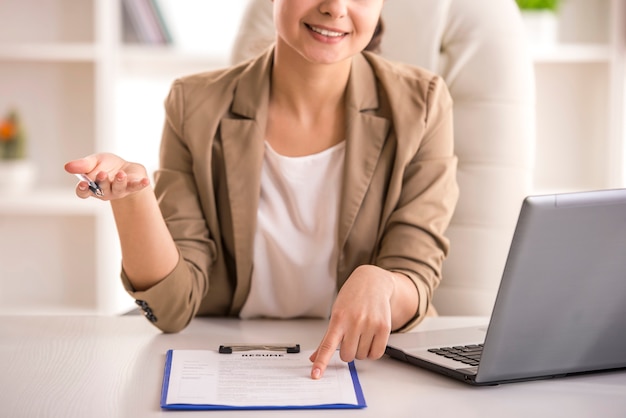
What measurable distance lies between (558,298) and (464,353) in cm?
19

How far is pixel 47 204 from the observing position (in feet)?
9.41

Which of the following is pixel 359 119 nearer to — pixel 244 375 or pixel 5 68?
pixel 244 375

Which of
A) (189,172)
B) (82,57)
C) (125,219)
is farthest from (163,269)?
(82,57)

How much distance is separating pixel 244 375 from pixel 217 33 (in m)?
2.23

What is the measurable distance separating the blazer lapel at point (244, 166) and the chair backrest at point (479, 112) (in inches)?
16.5

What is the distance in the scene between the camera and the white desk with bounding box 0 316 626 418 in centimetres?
89

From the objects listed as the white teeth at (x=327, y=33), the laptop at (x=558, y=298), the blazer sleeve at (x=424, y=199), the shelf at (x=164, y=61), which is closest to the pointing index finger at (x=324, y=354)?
the laptop at (x=558, y=298)

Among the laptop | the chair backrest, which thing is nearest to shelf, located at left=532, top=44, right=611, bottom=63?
the chair backrest

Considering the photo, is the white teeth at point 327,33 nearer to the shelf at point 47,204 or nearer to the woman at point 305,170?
the woman at point 305,170

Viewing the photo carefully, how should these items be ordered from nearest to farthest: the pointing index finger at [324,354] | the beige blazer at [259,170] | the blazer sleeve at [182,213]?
the pointing index finger at [324,354] < the blazer sleeve at [182,213] < the beige blazer at [259,170]

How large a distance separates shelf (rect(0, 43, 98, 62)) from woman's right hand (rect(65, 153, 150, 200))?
1868 millimetres

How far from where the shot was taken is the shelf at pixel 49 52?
2.84 metres

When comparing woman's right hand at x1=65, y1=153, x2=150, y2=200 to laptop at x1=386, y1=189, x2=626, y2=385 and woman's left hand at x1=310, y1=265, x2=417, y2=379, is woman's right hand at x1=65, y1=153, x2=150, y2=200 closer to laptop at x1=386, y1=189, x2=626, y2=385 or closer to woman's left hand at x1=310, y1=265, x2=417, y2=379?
woman's left hand at x1=310, y1=265, x2=417, y2=379

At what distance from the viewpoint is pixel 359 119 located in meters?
1.41
